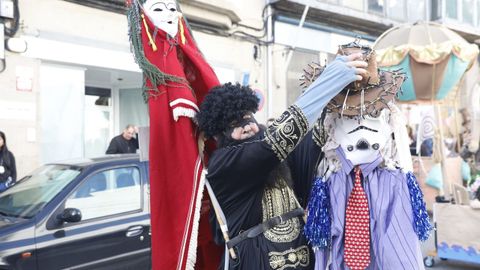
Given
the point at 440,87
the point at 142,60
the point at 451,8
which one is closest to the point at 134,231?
the point at 142,60

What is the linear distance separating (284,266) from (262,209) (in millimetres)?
252

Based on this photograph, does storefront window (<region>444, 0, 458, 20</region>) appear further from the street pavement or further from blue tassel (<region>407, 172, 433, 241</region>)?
blue tassel (<region>407, 172, 433, 241</region>)

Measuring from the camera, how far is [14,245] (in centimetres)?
354

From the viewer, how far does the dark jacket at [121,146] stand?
24.7 ft

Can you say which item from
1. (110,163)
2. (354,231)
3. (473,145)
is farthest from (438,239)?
(354,231)

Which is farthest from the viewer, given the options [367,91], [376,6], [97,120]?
[376,6]

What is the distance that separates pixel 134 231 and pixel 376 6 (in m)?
11.3

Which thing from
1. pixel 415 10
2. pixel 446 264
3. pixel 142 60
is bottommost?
pixel 446 264

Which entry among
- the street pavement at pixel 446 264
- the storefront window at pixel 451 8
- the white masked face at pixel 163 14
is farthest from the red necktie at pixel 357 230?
the storefront window at pixel 451 8

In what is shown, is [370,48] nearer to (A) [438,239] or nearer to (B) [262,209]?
(B) [262,209]

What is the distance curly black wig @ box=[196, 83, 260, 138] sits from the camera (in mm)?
1919

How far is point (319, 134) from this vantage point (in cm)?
207

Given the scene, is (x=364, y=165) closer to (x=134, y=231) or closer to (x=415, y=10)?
(x=134, y=231)

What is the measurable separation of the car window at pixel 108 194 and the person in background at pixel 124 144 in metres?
3.17
